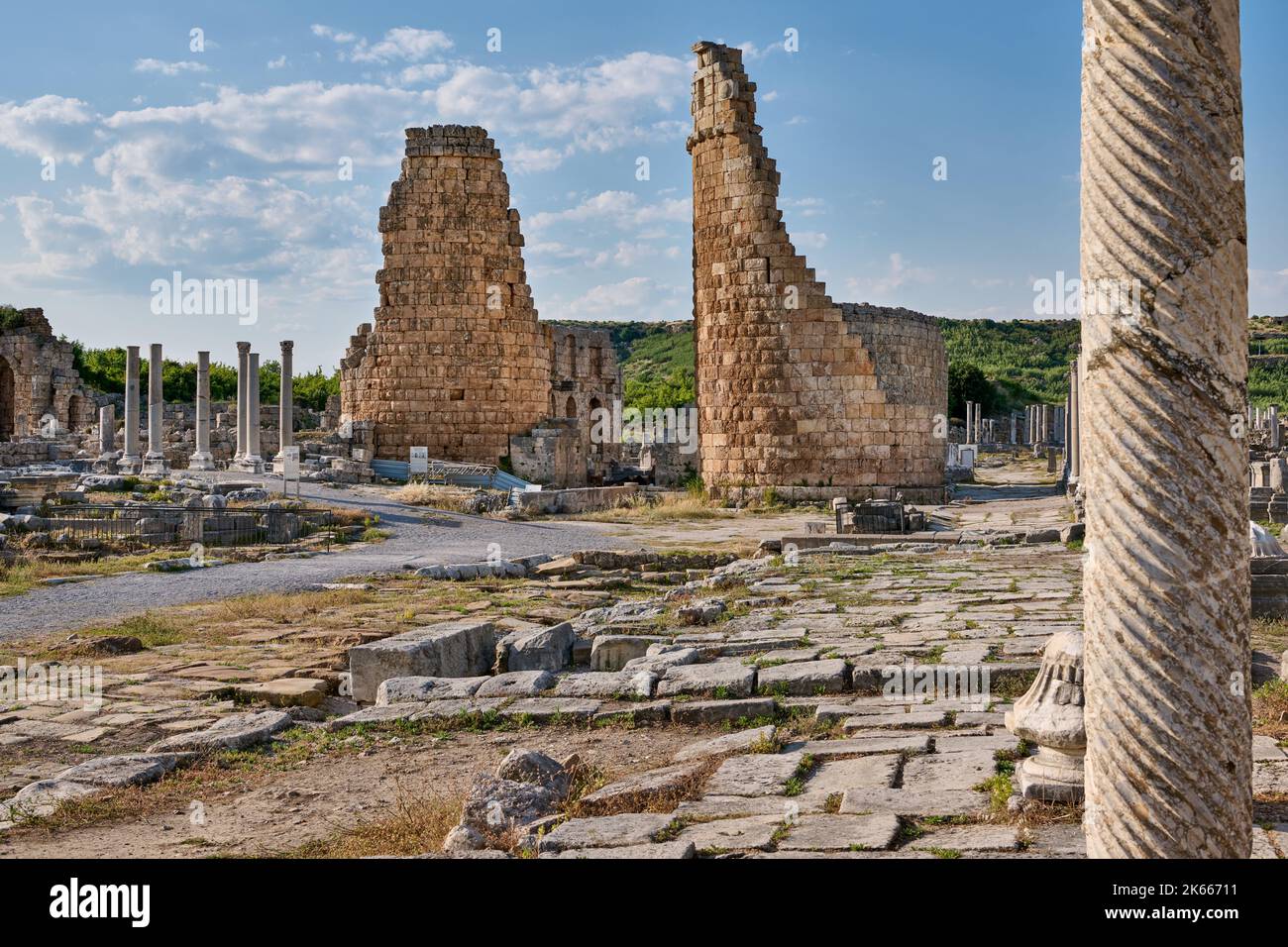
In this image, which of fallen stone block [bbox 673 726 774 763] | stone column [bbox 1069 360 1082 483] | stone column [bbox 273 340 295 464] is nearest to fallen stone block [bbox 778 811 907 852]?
fallen stone block [bbox 673 726 774 763]

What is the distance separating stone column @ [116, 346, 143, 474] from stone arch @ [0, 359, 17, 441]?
56.9 feet

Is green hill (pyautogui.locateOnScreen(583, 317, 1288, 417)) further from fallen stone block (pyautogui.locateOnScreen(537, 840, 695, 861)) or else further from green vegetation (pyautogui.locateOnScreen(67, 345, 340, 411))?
fallen stone block (pyautogui.locateOnScreen(537, 840, 695, 861))

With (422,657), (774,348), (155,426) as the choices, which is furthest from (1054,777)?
(155,426)

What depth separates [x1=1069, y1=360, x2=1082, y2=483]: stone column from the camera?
21.3 meters

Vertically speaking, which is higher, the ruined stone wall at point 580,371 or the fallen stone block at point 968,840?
the ruined stone wall at point 580,371

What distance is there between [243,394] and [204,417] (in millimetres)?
1166

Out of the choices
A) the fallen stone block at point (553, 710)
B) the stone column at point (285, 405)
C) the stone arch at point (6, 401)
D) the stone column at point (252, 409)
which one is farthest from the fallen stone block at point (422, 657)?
the stone arch at point (6, 401)

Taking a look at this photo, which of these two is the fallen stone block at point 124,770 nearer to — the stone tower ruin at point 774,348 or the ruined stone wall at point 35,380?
the stone tower ruin at point 774,348

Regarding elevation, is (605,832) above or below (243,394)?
below

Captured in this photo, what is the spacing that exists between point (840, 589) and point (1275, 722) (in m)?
5.56

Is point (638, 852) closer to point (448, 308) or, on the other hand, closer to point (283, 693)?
point (283, 693)

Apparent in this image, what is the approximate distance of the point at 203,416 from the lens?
28031mm

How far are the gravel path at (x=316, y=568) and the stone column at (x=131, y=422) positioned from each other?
237 inches

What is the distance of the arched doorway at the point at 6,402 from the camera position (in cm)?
4341
